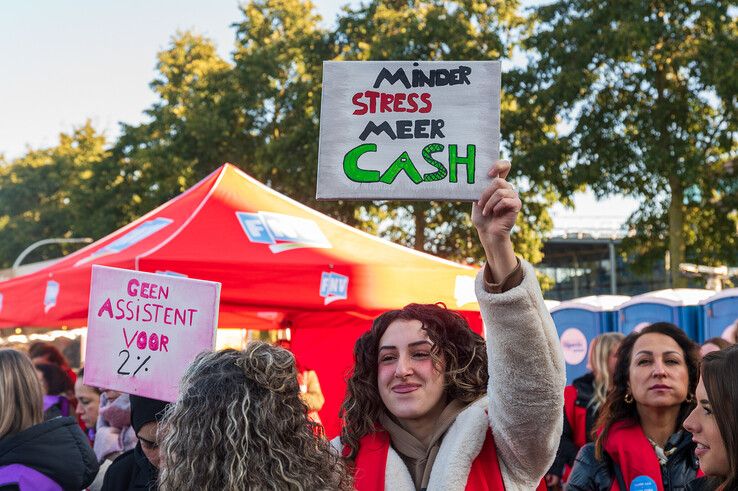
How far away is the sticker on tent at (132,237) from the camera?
7.04 meters

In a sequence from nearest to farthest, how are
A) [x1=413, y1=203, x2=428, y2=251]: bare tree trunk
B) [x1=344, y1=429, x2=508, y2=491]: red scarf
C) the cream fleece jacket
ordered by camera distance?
the cream fleece jacket < [x1=344, y1=429, x2=508, y2=491]: red scarf < [x1=413, y1=203, x2=428, y2=251]: bare tree trunk

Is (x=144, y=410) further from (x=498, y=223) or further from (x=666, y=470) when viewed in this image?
(x=666, y=470)

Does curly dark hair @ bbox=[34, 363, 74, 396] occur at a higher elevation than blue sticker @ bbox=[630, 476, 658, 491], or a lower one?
higher

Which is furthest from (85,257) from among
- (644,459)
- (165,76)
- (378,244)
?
(165,76)

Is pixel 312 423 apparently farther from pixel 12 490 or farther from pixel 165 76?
pixel 165 76

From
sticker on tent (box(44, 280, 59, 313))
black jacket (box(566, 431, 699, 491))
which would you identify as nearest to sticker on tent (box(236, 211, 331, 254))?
sticker on tent (box(44, 280, 59, 313))

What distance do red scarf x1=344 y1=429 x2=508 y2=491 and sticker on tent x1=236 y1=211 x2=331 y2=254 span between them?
4.11 m

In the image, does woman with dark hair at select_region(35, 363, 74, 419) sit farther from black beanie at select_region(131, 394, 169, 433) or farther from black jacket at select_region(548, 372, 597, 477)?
black jacket at select_region(548, 372, 597, 477)

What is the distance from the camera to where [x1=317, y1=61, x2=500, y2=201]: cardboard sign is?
277cm

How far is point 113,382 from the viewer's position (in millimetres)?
3695

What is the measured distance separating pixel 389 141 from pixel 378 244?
4.93 metres

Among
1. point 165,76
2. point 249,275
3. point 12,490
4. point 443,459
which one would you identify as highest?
point 165,76

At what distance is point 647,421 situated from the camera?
4219 mm

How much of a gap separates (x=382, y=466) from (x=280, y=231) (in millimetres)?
4597
